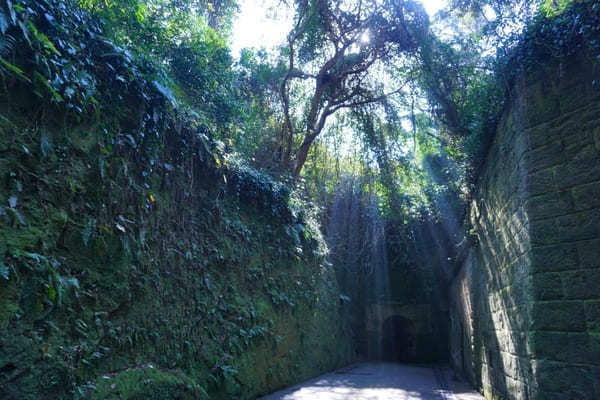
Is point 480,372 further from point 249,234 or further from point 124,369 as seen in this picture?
point 124,369

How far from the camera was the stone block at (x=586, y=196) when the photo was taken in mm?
3248

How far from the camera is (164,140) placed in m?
4.90

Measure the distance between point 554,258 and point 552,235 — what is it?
0.22m

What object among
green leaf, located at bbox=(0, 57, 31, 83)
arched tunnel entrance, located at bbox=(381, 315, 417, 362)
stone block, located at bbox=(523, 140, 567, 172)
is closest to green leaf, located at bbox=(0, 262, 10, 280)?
green leaf, located at bbox=(0, 57, 31, 83)

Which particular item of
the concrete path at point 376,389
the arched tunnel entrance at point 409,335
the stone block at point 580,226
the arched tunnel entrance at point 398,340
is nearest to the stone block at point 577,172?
the stone block at point 580,226

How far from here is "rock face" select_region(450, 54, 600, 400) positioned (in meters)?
3.17

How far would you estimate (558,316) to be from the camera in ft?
10.8

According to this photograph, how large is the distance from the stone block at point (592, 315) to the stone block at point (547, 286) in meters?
0.21

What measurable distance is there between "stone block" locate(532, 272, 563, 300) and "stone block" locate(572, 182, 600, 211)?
Answer: 0.67 meters

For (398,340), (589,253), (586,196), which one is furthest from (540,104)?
(398,340)

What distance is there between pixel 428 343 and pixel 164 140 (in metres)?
13.8

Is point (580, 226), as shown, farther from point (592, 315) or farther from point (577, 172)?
point (592, 315)

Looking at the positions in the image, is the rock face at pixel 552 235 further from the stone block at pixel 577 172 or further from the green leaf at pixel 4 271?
the green leaf at pixel 4 271

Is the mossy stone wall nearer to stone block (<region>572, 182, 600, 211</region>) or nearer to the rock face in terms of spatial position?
the rock face
